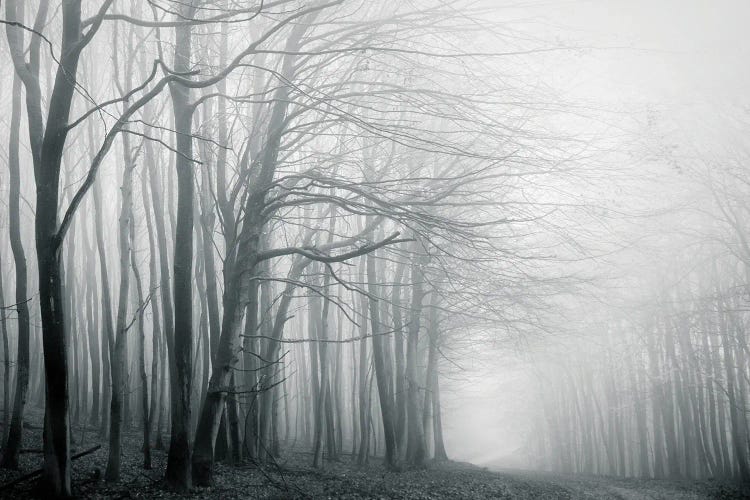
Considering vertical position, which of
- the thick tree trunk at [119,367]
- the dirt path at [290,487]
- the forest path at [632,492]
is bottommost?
the forest path at [632,492]

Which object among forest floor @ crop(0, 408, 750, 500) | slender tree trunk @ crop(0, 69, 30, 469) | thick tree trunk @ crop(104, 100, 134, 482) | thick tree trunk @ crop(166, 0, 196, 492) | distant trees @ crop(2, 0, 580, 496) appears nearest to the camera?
distant trees @ crop(2, 0, 580, 496)

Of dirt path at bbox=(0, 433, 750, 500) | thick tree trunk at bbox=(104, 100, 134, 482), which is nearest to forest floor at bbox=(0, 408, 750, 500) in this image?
dirt path at bbox=(0, 433, 750, 500)

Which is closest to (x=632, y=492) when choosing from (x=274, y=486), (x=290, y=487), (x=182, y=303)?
(x=290, y=487)

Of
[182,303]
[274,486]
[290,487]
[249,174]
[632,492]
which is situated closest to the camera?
[182,303]

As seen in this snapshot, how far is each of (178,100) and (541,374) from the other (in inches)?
1199

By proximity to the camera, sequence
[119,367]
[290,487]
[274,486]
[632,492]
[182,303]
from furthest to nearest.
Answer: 1. [632,492]
2. [290,487]
3. [119,367]
4. [274,486]
5. [182,303]

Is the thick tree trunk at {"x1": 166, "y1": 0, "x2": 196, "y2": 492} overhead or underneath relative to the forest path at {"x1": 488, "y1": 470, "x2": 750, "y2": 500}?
overhead

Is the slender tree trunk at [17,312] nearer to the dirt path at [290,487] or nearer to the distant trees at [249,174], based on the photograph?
the distant trees at [249,174]

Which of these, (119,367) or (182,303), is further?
(119,367)

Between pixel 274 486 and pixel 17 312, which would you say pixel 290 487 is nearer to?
pixel 274 486

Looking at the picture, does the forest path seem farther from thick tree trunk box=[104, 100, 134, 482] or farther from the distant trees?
thick tree trunk box=[104, 100, 134, 482]

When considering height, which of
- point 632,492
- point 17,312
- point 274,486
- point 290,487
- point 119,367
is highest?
point 17,312

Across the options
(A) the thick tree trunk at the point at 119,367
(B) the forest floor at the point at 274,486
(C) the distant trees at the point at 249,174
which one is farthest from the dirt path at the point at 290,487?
(C) the distant trees at the point at 249,174

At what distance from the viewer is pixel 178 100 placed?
652cm
